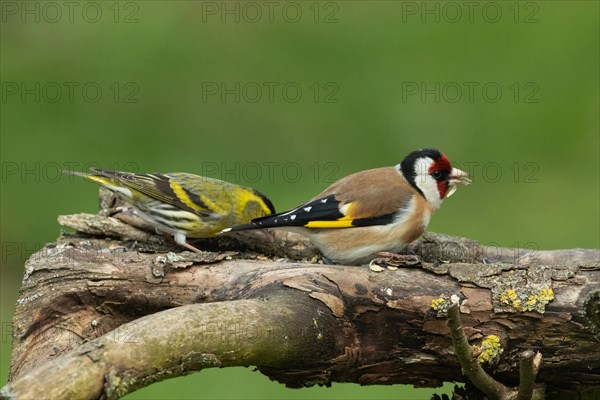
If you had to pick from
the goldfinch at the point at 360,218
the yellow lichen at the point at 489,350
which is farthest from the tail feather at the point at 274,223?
the yellow lichen at the point at 489,350

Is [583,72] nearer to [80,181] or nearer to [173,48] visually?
[173,48]

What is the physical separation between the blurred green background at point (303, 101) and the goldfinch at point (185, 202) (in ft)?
10.4

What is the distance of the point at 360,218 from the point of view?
19.6ft

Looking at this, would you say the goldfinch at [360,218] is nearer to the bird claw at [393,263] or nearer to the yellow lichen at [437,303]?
the bird claw at [393,263]

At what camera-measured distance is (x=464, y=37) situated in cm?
1215

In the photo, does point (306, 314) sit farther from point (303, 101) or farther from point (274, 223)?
point (303, 101)

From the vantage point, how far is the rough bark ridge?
4441mm

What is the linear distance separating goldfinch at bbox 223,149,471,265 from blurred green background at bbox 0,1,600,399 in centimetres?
396

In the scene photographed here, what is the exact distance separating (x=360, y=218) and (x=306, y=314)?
51.6 inches

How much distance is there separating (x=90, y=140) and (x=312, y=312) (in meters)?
6.71

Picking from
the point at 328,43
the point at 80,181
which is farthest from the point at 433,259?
the point at 328,43

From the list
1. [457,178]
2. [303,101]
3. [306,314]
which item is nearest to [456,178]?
[457,178]

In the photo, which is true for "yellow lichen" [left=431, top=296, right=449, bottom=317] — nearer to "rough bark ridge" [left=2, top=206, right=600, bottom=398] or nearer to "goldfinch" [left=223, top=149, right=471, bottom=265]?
"rough bark ridge" [left=2, top=206, right=600, bottom=398]

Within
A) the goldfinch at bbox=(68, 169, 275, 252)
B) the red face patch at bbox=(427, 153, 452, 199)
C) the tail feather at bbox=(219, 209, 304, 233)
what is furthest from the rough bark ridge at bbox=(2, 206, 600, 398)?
the red face patch at bbox=(427, 153, 452, 199)
